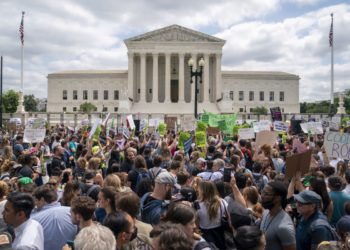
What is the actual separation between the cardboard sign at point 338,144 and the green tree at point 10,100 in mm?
88207

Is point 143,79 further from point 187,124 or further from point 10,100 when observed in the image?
point 187,124

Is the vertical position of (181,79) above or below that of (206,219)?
above

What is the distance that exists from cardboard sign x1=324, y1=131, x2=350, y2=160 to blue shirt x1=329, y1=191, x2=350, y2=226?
2.54 metres

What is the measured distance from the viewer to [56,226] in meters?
5.23

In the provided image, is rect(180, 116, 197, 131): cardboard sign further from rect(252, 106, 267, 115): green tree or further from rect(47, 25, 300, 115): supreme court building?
rect(252, 106, 267, 115): green tree

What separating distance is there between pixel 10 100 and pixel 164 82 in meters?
34.1

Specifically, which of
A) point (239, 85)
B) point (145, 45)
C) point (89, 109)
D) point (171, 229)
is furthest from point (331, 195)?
point (239, 85)

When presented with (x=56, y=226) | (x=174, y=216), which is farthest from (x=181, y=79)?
(x=174, y=216)

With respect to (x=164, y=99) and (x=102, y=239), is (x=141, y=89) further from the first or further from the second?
(x=102, y=239)

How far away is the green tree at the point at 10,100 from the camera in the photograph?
9075 centimetres

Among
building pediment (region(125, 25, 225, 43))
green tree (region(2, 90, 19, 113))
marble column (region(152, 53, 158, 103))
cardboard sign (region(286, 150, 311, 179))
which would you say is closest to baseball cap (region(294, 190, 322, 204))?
cardboard sign (region(286, 150, 311, 179))

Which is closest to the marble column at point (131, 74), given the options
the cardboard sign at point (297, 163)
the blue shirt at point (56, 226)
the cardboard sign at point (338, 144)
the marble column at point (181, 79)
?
the marble column at point (181, 79)

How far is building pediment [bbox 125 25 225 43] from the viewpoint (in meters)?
76.1

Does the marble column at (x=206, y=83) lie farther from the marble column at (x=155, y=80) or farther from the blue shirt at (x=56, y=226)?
the blue shirt at (x=56, y=226)
